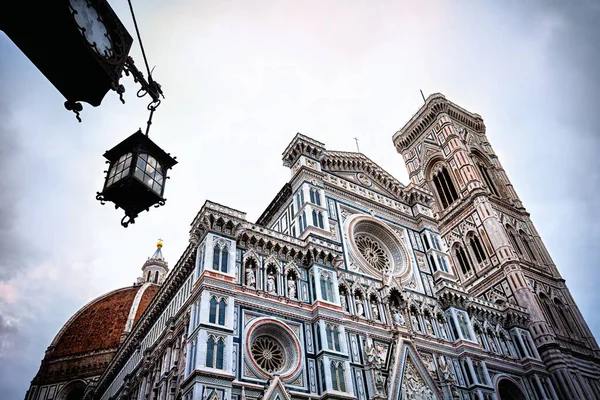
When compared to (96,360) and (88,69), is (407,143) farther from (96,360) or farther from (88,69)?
(88,69)

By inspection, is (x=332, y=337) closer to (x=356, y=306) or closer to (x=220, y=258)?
(x=356, y=306)

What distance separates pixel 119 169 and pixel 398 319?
21627 mm

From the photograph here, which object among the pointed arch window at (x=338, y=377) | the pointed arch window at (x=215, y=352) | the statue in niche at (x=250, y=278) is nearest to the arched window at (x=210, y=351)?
the pointed arch window at (x=215, y=352)

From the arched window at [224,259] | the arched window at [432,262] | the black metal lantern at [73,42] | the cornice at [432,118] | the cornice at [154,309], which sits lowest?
the black metal lantern at [73,42]

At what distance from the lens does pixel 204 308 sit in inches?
753

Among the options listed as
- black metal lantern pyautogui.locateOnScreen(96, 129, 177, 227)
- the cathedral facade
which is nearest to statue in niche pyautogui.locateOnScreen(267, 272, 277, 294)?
the cathedral facade

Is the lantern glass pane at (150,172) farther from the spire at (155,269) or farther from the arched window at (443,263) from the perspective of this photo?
the spire at (155,269)

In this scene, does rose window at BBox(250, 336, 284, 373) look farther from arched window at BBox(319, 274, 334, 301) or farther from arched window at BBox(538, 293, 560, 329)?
arched window at BBox(538, 293, 560, 329)

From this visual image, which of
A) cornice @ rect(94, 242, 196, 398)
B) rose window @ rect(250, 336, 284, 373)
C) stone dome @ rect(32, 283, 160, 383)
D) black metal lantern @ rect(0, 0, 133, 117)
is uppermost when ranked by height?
stone dome @ rect(32, 283, 160, 383)

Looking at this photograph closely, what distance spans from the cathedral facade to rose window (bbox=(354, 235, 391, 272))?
3.7 inches

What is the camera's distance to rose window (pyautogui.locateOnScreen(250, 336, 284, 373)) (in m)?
19.9

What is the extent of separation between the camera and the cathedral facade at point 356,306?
65.4 feet

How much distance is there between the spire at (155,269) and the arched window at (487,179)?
50.4 meters

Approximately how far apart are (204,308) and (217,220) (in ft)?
15.4
